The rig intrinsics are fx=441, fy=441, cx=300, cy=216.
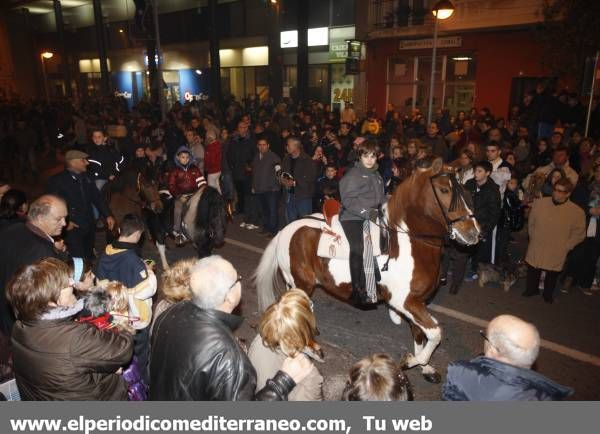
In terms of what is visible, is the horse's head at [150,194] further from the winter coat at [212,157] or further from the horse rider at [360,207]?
the horse rider at [360,207]

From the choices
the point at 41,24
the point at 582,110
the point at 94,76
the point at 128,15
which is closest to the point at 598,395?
the point at 582,110

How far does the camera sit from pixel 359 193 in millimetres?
5301

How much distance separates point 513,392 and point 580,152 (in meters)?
8.45

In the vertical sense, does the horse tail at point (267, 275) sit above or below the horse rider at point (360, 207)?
below

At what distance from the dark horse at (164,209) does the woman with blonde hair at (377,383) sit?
4993mm

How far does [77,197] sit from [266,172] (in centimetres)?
401

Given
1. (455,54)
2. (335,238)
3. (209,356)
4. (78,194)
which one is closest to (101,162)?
(78,194)

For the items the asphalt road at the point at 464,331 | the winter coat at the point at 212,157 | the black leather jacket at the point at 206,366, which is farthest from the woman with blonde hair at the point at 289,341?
the winter coat at the point at 212,157

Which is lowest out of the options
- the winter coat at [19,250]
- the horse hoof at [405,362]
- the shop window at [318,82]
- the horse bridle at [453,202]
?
the horse hoof at [405,362]

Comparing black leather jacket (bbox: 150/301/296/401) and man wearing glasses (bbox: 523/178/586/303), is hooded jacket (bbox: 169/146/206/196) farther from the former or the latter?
man wearing glasses (bbox: 523/178/586/303)

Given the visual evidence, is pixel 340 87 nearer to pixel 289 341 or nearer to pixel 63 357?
pixel 289 341

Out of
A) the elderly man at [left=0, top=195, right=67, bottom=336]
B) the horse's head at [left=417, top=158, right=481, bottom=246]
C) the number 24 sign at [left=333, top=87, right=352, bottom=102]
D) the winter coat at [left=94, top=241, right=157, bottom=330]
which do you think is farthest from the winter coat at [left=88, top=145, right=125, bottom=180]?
the number 24 sign at [left=333, top=87, right=352, bottom=102]

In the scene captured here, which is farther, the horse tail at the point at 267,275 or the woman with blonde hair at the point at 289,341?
the horse tail at the point at 267,275

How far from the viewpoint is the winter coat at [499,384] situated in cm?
252
